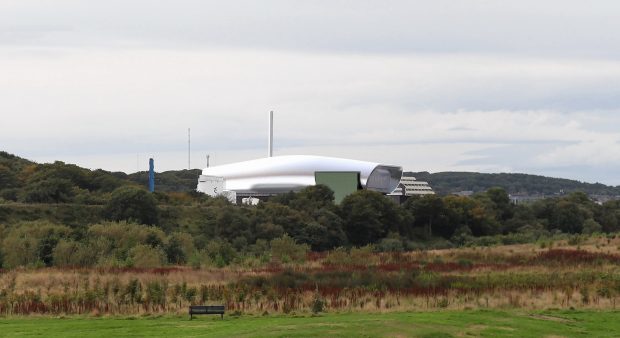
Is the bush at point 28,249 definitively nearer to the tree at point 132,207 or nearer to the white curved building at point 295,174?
the tree at point 132,207

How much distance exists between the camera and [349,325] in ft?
86.9

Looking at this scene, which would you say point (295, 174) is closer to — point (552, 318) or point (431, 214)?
point (431, 214)

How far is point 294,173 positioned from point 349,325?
137 meters

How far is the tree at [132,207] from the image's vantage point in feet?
305

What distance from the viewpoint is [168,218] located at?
9938 centimetres

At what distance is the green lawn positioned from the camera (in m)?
25.9

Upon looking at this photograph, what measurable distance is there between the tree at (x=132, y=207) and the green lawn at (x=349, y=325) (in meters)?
61.1

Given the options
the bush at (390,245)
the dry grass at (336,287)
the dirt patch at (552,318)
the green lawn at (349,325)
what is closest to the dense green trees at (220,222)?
the bush at (390,245)

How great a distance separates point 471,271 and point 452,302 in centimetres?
1488

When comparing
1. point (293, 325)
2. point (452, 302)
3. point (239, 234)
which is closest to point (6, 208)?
point (239, 234)

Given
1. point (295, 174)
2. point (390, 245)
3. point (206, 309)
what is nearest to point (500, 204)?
point (390, 245)

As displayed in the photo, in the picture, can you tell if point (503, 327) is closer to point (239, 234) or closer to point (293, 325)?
point (293, 325)

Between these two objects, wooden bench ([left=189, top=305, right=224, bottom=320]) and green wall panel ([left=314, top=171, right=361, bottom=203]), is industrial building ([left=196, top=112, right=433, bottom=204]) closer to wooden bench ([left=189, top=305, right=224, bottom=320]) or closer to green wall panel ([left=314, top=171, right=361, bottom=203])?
green wall panel ([left=314, top=171, right=361, bottom=203])

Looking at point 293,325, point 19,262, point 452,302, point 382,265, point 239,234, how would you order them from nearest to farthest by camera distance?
point 293,325 < point 452,302 < point 382,265 < point 19,262 < point 239,234
